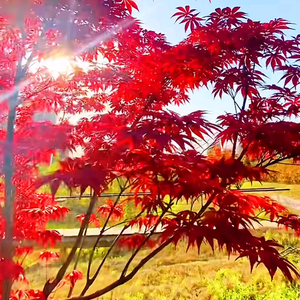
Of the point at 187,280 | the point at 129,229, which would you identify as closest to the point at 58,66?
the point at 187,280

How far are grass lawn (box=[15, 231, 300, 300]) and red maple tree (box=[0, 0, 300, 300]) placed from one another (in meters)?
1.80

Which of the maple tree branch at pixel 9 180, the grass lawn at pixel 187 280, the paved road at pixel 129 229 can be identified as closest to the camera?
the maple tree branch at pixel 9 180

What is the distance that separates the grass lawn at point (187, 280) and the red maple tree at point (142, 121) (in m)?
1.80

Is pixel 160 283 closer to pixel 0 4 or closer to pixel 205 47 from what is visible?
pixel 205 47

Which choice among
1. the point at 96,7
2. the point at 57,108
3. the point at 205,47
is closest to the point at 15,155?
the point at 57,108

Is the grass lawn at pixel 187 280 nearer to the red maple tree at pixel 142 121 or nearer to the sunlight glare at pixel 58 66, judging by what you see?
the red maple tree at pixel 142 121

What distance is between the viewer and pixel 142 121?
4.93 ft

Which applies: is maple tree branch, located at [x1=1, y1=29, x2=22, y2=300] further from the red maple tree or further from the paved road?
the paved road

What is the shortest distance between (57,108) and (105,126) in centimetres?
88

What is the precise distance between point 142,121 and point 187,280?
2938mm

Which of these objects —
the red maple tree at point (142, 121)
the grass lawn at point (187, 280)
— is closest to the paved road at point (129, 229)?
the grass lawn at point (187, 280)

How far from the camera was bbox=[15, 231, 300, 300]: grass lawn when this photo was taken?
3570 millimetres

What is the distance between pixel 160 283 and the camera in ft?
12.6

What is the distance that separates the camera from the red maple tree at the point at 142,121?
1.34 meters
